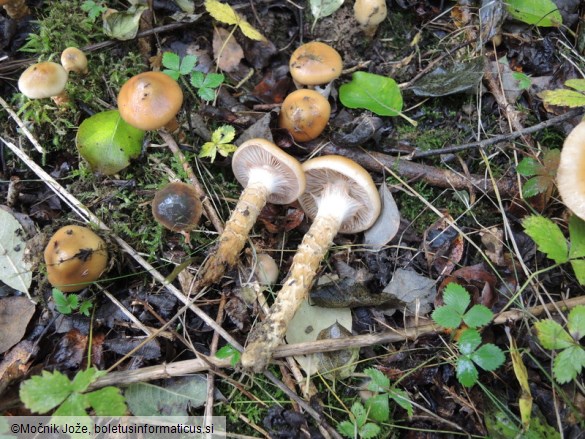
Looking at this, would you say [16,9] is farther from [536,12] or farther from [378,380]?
[536,12]

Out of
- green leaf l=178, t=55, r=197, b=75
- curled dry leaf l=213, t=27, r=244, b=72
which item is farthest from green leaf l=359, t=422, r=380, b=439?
curled dry leaf l=213, t=27, r=244, b=72

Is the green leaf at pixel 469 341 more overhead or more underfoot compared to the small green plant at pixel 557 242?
more underfoot

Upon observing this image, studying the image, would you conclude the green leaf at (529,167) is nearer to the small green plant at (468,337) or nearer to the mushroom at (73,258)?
the small green plant at (468,337)

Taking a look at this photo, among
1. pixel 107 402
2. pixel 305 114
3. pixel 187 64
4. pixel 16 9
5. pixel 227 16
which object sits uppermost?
pixel 16 9

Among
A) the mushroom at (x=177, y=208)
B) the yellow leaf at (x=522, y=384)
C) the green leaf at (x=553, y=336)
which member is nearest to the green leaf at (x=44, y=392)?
the mushroom at (x=177, y=208)

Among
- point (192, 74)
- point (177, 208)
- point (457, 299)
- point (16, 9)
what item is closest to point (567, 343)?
point (457, 299)

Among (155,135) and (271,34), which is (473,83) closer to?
(271,34)
